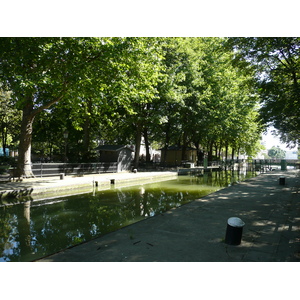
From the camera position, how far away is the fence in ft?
62.8

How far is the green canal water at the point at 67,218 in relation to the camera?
6.82m

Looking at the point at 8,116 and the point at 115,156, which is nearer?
the point at 115,156

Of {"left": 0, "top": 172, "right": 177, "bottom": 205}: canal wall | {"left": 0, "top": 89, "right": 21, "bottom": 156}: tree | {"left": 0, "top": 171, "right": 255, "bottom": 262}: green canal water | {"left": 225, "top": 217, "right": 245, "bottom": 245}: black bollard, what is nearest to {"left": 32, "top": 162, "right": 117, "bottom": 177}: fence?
{"left": 0, "top": 172, "right": 177, "bottom": 205}: canal wall

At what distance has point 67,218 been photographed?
9.76 m

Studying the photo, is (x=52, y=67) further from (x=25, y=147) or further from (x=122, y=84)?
(x=25, y=147)

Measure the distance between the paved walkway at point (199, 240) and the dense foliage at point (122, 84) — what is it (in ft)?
18.2

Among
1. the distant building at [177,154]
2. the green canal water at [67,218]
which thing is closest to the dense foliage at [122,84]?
the distant building at [177,154]

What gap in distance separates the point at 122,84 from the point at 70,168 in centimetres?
951

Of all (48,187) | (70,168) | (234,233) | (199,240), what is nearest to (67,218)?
(48,187)

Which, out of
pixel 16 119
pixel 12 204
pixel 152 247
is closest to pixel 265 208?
pixel 152 247

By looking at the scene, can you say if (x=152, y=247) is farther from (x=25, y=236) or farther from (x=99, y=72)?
(x=99, y=72)

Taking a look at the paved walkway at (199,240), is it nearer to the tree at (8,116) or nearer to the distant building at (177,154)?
Result: the tree at (8,116)

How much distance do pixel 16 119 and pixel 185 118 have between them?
74.8 ft

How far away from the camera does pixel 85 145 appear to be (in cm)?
2798
